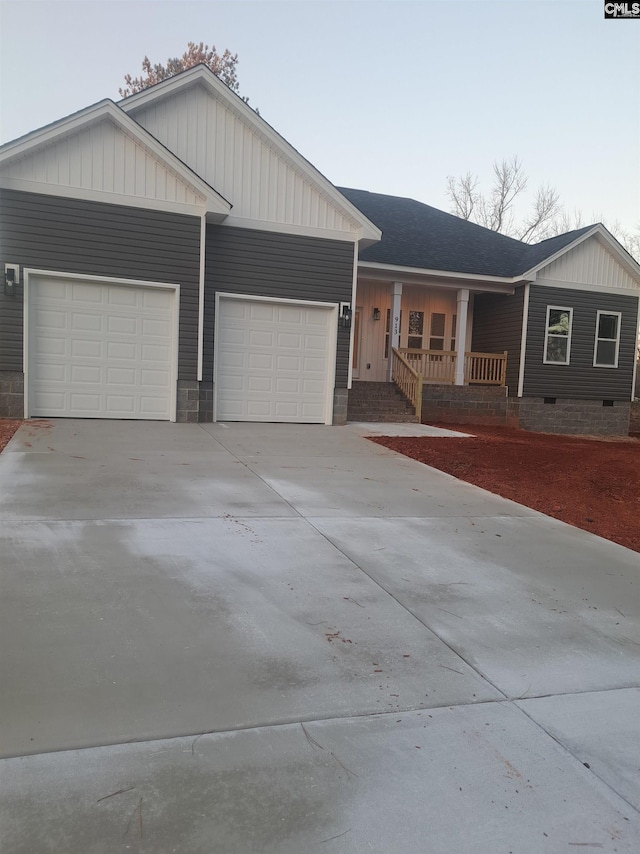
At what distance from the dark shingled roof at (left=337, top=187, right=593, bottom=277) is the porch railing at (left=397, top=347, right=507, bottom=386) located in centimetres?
221

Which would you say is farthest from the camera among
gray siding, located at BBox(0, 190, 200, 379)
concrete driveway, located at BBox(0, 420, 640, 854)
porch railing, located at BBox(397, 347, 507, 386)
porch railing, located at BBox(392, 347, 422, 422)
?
porch railing, located at BBox(397, 347, 507, 386)

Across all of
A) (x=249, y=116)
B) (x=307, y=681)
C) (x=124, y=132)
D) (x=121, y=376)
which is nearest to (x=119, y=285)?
(x=121, y=376)

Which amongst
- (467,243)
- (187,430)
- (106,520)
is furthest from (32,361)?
(467,243)

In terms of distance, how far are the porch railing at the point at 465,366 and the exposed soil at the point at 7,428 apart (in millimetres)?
9708

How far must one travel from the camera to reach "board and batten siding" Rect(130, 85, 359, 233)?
11406 millimetres

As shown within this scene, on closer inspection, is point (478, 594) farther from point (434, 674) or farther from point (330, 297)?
point (330, 297)

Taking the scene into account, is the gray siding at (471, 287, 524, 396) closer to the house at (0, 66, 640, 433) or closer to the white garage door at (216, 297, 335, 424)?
the house at (0, 66, 640, 433)

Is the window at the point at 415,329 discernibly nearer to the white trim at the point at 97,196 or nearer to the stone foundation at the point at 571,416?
the stone foundation at the point at 571,416

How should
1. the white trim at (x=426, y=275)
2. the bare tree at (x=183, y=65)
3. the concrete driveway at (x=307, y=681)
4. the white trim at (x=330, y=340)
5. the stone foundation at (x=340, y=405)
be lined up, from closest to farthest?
the concrete driveway at (x=307, y=681) < the white trim at (x=330, y=340) < the stone foundation at (x=340, y=405) < the white trim at (x=426, y=275) < the bare tree at (x=183, y=65)

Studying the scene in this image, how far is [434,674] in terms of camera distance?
9.65 feet

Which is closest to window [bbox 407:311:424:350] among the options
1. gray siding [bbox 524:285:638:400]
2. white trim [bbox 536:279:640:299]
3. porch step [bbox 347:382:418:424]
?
porch step [bbox 347:382:418:424]

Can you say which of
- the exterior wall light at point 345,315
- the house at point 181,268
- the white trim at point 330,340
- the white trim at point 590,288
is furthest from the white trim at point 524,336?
the white trim at point 330,340

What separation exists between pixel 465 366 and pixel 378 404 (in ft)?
11.8

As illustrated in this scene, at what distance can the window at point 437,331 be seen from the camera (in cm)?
1784
